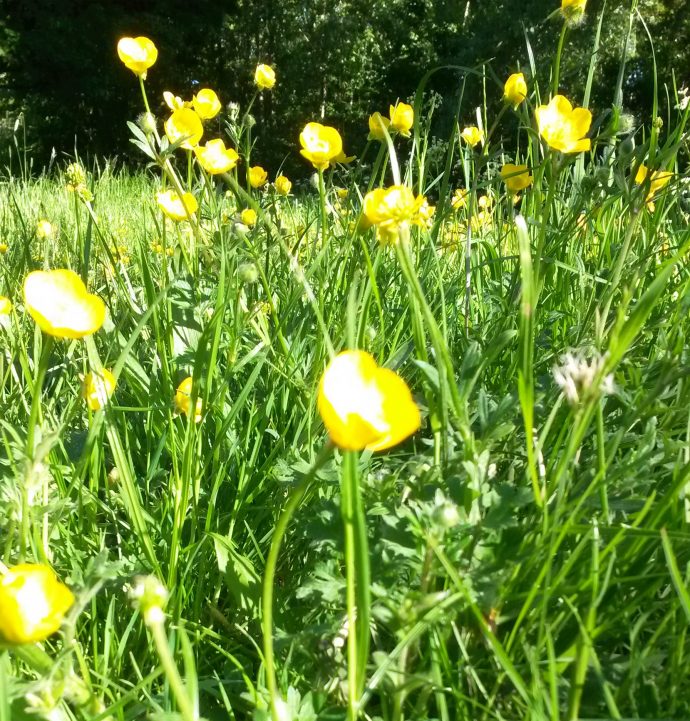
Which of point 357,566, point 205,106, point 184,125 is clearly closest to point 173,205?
point 184,125

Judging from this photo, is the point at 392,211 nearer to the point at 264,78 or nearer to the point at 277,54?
the point at 264,78

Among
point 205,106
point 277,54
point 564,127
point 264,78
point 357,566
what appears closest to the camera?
point 357,566

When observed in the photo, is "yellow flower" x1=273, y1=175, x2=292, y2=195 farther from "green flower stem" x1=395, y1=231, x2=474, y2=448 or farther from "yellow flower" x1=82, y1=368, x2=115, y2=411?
"green flower stem" x1=395, y1=231, x2=474, y2=448

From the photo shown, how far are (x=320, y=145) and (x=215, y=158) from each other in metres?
0.21

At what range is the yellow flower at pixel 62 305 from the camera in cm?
53

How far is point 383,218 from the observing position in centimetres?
59

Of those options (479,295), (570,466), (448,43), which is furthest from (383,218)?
(448,43)

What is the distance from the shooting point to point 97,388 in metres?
0.63

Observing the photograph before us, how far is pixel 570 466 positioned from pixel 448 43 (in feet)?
37.1

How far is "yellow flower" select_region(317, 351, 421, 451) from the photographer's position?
0.37 m

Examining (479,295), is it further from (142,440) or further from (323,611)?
(323,611)

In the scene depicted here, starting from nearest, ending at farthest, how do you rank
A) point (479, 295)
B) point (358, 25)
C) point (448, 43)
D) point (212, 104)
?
1. point (479, 295)
2. point (212, 104)
3. point (448, 43)
4. point (358, 25)

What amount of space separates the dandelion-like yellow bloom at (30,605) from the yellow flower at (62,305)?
0.18 m

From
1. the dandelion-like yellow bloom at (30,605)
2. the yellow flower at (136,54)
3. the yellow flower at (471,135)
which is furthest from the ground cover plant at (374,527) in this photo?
the yellow flower at (471,135)
